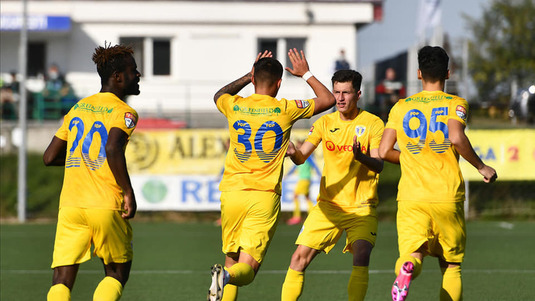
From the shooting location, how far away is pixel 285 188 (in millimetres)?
19031

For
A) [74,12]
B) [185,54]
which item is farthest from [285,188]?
[74,12]

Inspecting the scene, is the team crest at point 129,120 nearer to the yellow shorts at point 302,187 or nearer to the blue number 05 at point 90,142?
the blue number 05 at point 90,142

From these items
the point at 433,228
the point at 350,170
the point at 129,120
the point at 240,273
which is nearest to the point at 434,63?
the point at 433,228

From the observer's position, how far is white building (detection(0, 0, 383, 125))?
90.6ft

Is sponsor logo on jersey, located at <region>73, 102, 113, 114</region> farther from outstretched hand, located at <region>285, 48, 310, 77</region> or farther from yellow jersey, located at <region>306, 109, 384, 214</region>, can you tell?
yellow jersey, located at <region>306, 109, 384, 214</region>

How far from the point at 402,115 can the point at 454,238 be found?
986mm

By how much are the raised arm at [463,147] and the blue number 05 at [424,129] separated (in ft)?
0.23

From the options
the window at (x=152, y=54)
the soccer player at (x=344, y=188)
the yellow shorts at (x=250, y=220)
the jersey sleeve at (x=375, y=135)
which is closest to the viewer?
the yellow shorts at (x=250, y=220)

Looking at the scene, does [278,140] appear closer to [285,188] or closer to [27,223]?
[285,188]

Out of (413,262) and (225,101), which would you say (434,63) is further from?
(225,101)

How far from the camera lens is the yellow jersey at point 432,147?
21.0 feet

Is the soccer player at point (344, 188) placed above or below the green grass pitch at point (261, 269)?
above

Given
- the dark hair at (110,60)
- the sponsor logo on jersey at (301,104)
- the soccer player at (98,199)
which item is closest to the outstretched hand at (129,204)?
the soccer player at (98,199)

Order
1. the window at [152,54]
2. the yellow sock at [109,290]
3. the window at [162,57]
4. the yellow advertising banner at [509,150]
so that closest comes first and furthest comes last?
the yellow sock at [109,290] < the yellow advertising banner at [509,150] < the window at [152,54] < the window at [162,57]
